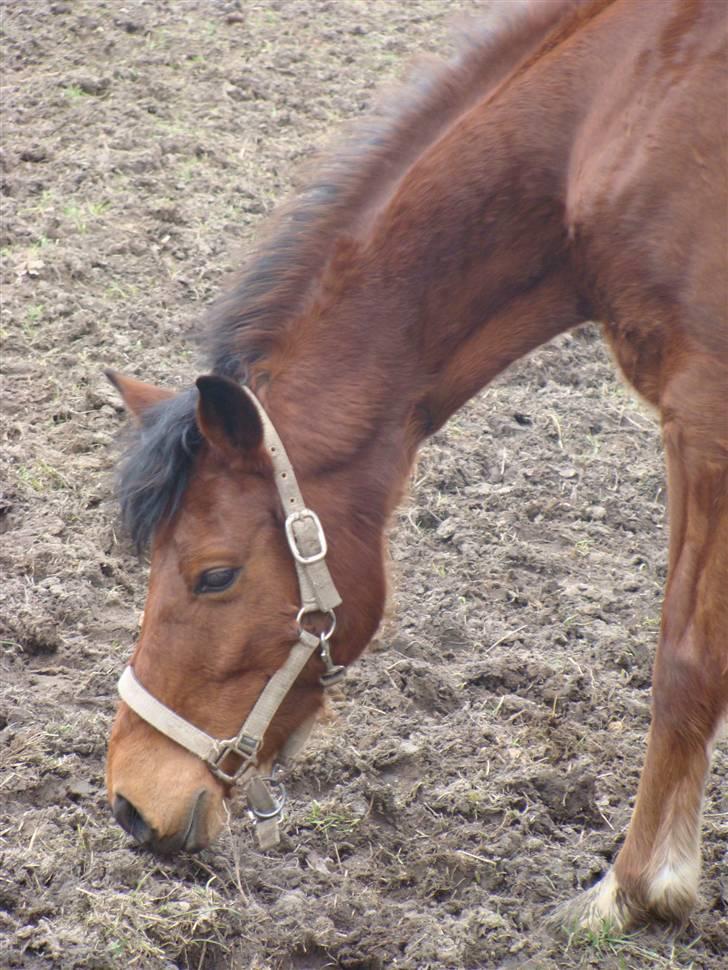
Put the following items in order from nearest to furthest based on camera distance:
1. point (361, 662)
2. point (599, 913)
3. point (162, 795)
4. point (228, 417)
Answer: point (228, 417) → point (162, 795) → point (599, 913) → point (361, 662)

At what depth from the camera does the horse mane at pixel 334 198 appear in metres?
2.71

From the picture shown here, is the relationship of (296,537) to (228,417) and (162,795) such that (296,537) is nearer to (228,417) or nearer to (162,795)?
(228,417)

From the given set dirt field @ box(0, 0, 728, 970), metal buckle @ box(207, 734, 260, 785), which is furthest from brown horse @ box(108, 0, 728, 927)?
dirt field @ box(0, 0, 728, 970)

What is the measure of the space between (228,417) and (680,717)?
1325 millimetres

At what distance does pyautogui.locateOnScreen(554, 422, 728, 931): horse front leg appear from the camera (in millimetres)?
2691

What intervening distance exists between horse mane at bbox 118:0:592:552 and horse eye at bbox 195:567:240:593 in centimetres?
17

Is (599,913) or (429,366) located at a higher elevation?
(429,366)

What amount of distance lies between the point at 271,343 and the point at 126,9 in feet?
20.9

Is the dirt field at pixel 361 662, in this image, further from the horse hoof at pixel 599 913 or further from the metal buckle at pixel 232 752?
the metal buckle at pixel 232 752

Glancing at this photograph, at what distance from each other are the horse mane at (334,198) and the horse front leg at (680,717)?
3.10 feet

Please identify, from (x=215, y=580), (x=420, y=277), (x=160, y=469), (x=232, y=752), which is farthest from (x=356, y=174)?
(x=232, y=752)

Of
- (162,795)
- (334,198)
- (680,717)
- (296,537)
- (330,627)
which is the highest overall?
(334,198)

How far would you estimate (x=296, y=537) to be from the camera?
104 inches

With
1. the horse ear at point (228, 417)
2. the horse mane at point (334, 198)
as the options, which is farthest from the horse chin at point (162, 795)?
the horse ear at point (228, 417)
